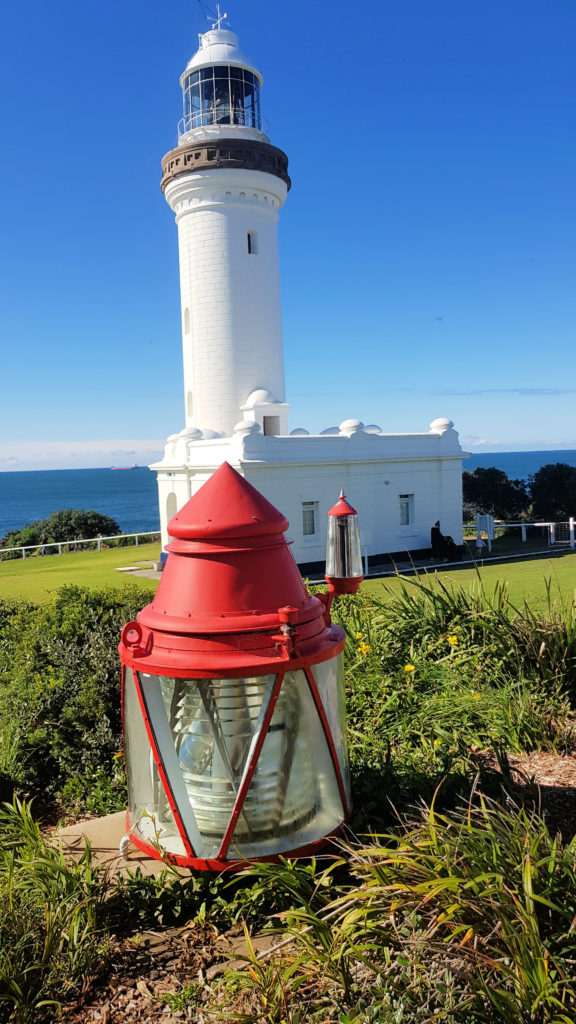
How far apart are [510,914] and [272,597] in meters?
1.53

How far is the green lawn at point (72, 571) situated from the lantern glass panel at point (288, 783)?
40.6ft

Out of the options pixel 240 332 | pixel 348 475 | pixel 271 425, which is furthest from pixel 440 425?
pixel 240 332

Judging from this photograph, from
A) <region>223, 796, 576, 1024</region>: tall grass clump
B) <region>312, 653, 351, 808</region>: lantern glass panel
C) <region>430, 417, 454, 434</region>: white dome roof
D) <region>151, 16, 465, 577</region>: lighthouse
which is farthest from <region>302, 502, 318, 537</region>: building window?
<region>223, 796, 576, 1024</region>: tall grass clump

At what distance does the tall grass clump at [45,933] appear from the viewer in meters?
2.66

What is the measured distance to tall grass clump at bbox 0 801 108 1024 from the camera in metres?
2.66

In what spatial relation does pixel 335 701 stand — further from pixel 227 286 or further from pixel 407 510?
pixel 407 510

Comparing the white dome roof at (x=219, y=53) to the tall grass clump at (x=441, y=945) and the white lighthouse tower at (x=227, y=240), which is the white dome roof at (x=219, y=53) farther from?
the tall grass clump at (x=441, y=945)

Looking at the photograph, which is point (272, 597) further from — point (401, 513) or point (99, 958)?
point (401, 513)

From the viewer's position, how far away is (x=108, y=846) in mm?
3773

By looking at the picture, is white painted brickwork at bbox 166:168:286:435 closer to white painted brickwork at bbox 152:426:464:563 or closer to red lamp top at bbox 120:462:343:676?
white painted brickwork at bbox 152:426:464:563

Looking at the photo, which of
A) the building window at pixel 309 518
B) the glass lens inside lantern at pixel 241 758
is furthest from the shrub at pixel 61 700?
the building window at pixel 309 518

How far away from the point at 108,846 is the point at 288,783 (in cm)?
118

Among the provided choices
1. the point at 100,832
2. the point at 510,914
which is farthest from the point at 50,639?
the point at 510,914

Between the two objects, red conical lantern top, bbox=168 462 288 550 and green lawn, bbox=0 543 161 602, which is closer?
red conical lantern top, bbox=168 462 288 550
